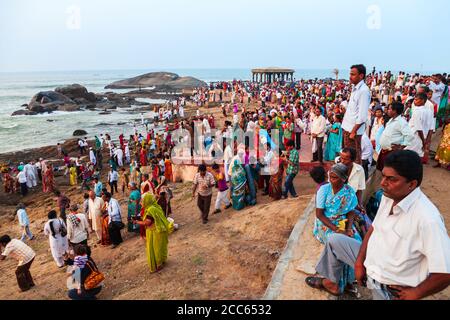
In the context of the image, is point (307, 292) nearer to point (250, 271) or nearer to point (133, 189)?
point (250, 271)

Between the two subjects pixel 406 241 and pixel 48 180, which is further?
pixel 48 180

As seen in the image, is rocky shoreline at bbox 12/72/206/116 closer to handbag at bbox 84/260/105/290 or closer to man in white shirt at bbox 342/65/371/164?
handbag at bbox 84/260/105/290

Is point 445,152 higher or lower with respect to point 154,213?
higher

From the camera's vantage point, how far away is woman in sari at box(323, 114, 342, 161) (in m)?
8.45

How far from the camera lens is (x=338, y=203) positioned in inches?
146

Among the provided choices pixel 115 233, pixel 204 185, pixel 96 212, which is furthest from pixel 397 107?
pixel 96 212

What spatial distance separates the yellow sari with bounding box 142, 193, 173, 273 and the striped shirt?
2.52m

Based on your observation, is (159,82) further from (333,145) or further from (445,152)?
(445,152)

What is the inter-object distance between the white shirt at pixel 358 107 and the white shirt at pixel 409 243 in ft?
9.97

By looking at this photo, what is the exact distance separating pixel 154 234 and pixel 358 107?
150 inches

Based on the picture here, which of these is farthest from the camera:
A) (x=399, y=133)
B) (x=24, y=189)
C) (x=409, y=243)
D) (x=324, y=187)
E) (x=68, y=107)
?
(x=68, y=107)
